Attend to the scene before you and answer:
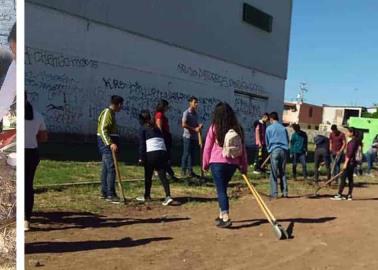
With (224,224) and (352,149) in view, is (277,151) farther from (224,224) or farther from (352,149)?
(224,224)

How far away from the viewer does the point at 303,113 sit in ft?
319

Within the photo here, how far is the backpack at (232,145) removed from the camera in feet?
26.8

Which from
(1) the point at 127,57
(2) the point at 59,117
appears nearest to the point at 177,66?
(1) the point at 127,57

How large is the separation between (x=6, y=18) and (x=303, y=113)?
95.2 m

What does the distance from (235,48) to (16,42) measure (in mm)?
23894

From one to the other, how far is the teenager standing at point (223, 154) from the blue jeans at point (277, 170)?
137 inches

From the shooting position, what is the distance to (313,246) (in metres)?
7.48

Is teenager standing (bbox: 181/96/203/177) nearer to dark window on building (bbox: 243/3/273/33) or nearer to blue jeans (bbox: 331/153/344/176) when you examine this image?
blue jeans (bbox: 331/153/344/176)

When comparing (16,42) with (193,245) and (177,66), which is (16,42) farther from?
(177,66)

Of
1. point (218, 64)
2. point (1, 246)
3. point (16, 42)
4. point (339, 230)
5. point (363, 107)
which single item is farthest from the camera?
point (363, 107)

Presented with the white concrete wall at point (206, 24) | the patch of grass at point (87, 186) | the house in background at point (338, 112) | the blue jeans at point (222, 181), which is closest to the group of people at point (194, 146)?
the blue jeans at point (222, 181)

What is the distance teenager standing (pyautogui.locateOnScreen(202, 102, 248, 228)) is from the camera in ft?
27.0

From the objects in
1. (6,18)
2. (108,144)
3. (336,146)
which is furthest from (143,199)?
(336,146)

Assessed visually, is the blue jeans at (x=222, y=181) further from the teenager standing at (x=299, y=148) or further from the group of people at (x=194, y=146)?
the teenager standing at (x=299, y=148)
